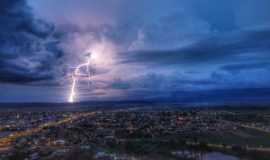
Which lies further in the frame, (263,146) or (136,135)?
(136,135)

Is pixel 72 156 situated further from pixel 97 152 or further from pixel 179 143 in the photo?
pixel 179 143

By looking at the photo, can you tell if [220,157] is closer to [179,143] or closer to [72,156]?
[179,143]

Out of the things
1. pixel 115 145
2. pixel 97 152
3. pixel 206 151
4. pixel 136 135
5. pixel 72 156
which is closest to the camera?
pixel 72 156

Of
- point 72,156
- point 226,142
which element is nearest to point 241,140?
point 226,142

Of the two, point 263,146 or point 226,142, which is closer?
point 263,146

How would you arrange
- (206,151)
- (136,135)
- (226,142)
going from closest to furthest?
1. (206,151)
2. (226,142)
3. (136,135)

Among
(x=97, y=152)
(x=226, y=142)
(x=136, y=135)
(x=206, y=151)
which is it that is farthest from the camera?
(x=136, y=135)

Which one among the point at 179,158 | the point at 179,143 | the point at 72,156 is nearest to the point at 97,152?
the point at 72,156

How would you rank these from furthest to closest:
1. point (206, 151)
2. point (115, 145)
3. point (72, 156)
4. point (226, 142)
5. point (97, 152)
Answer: point (226, 142)
point (115, 145)
point (206, 151)
point (97, 152)
point (72, 156)
